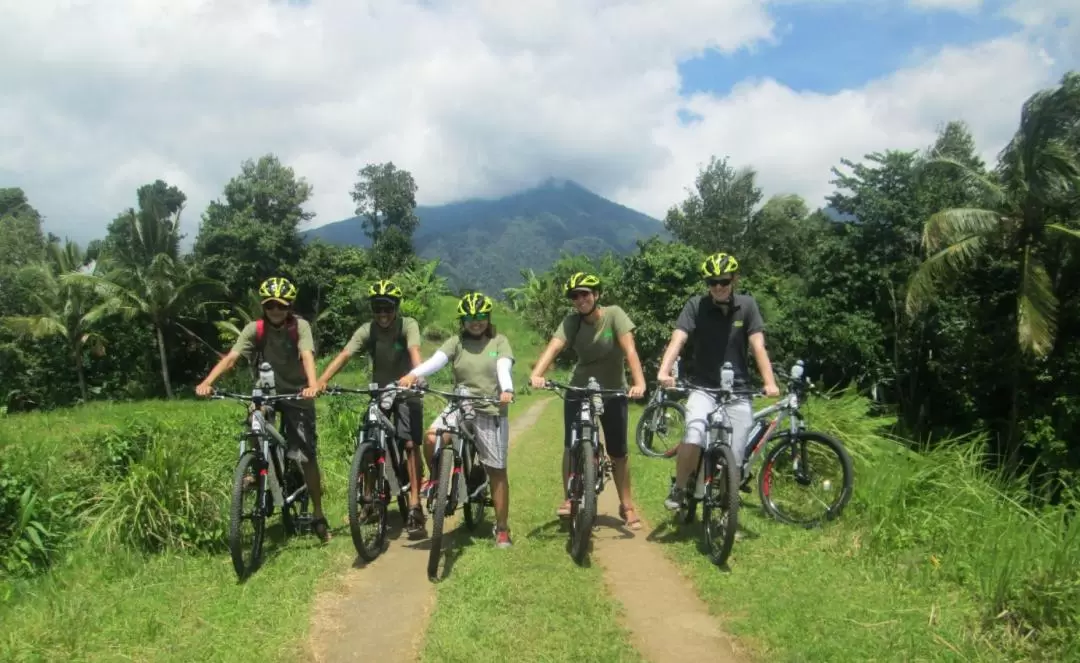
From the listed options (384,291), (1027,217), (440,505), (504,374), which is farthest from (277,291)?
(1027,217)

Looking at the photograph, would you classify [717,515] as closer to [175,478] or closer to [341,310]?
[175,478]

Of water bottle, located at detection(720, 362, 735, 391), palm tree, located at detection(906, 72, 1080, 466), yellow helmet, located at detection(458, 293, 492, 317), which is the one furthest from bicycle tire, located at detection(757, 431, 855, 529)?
palm tree, located at detection(906, 72, 1080, 466)

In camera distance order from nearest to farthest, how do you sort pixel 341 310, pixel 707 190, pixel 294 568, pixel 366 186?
pixel 294 568, pixel 341 310, pixel 707 190, pixel 366 186

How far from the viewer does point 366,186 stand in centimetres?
5144

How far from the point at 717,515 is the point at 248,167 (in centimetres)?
4240

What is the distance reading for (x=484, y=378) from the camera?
5691 millimetres

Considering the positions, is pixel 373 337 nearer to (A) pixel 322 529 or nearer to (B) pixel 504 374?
(B) pixel 504 374

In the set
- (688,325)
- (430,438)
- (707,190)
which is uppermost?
(707,190)

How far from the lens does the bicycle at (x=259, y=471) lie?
16.2 ft

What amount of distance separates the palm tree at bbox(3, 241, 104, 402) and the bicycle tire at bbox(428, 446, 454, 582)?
31.1 meters

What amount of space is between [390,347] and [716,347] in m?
2.72

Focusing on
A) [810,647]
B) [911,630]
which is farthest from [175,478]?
[911,630]

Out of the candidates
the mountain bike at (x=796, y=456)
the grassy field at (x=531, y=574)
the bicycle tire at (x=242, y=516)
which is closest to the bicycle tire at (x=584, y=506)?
the grassy field at (x=531, y=574)

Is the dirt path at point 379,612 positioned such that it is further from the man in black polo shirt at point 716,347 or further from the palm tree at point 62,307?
the palm tree at point 62,307
